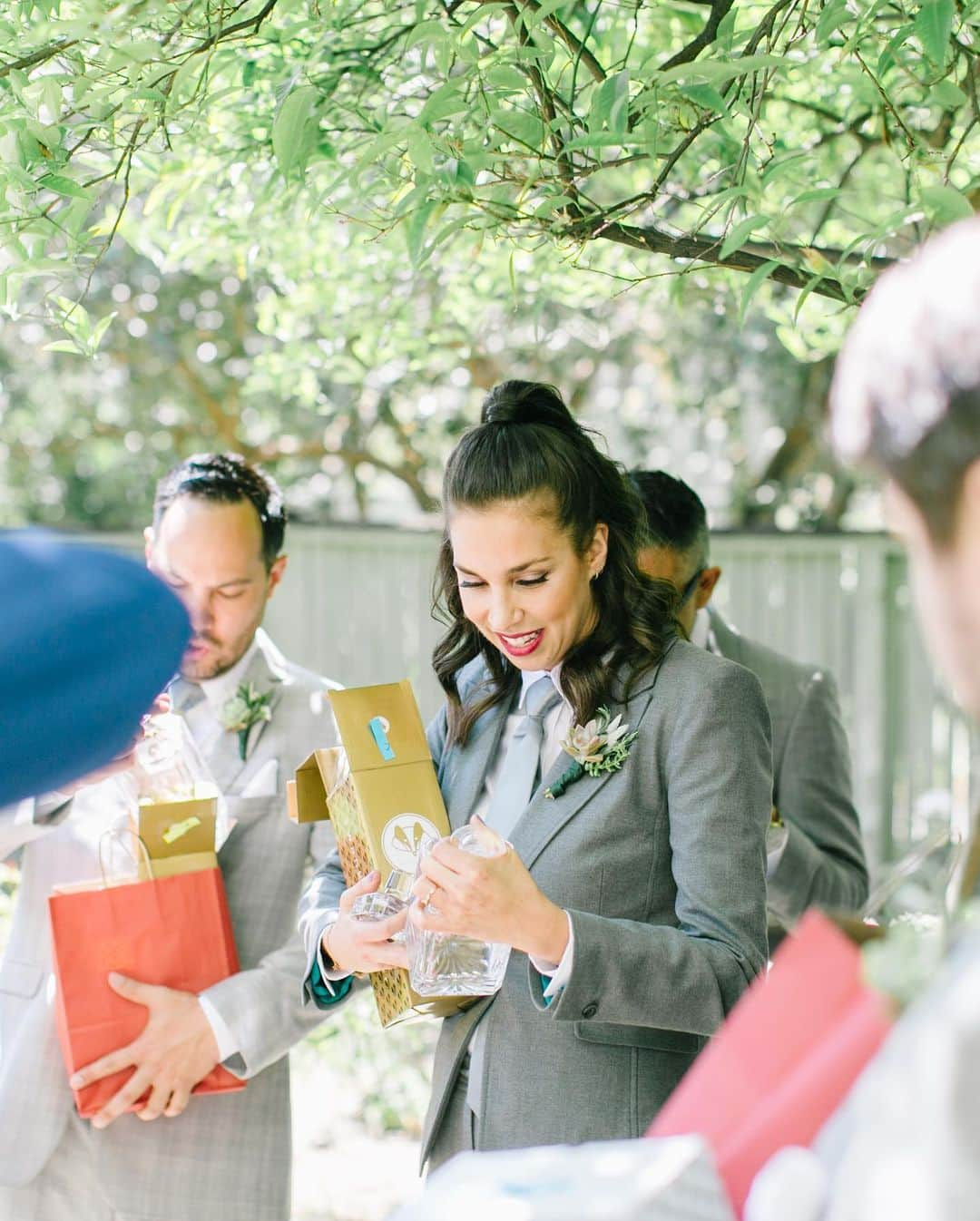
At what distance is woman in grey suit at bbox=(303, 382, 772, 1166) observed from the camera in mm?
2010

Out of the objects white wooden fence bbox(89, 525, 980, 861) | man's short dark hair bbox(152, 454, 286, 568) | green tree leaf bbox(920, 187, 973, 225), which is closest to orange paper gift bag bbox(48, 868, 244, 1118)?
man's short dark hair bbox(152, 454, 286, 568)

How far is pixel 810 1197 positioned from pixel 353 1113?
5.61 m

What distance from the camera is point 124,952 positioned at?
271cm


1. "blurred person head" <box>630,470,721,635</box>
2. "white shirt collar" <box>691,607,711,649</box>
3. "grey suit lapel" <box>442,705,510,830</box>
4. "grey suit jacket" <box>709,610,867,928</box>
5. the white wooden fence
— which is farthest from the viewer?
the white wooden fence

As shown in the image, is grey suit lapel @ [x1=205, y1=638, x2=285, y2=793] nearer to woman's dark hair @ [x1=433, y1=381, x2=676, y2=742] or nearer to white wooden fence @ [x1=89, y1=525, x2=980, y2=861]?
woman's dark hair @ [x1=433, y1=381, x2=676, y2=742]

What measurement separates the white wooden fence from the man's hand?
3.79 metres

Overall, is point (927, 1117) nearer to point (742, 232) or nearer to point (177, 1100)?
point (742, 232)

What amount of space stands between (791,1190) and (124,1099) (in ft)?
6.27

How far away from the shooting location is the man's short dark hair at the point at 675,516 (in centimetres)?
335

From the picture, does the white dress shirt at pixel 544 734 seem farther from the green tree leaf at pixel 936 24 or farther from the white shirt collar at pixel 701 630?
the green tree leaf at pixel 936 24

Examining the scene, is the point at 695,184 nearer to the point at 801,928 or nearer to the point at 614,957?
the point at 614,957

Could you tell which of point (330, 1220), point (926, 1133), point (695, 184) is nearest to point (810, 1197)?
point (926, 1133)

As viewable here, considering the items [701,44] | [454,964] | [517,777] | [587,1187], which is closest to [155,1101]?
[454,964]

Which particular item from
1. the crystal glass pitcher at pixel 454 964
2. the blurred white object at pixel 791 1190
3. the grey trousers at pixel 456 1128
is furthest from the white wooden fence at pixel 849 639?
the blurred white object at pixel 791 1190
